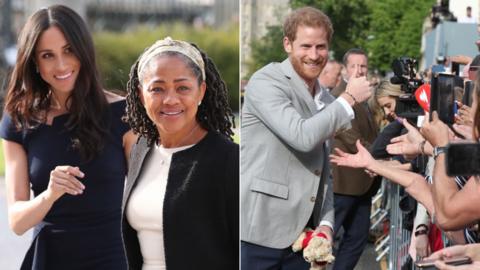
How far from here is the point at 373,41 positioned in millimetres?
52188

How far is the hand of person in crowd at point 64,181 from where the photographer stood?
3.58 m

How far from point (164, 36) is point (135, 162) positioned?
446 millimetres

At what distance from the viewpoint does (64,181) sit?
11.8 ft

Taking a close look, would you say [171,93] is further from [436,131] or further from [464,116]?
[464,116]

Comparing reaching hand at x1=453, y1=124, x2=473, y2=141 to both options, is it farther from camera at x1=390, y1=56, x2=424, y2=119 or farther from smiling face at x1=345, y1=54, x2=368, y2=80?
smiling face at x1=345, y1=54, x2=368, y2=80

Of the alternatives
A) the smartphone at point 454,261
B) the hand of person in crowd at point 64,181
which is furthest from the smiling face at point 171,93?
the smartphone at point 454,261

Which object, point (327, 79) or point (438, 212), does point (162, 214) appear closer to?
point (438, 212)

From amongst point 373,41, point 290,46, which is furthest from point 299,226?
point 373,41

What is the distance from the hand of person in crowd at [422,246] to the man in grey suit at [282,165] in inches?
34.7

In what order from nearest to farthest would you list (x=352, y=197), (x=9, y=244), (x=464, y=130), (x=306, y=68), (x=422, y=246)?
(x=9, y=244), (x=464, y=130), (x=306, y=68), (x=422, y=246), (x=352, y=197)

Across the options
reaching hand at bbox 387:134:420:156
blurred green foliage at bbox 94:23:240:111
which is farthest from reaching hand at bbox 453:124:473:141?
blurred green foliage at bbox 94:23:240:111

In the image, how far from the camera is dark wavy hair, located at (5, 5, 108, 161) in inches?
139

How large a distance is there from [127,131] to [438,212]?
1175mm

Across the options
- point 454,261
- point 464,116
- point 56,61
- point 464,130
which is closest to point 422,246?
point 464,116
